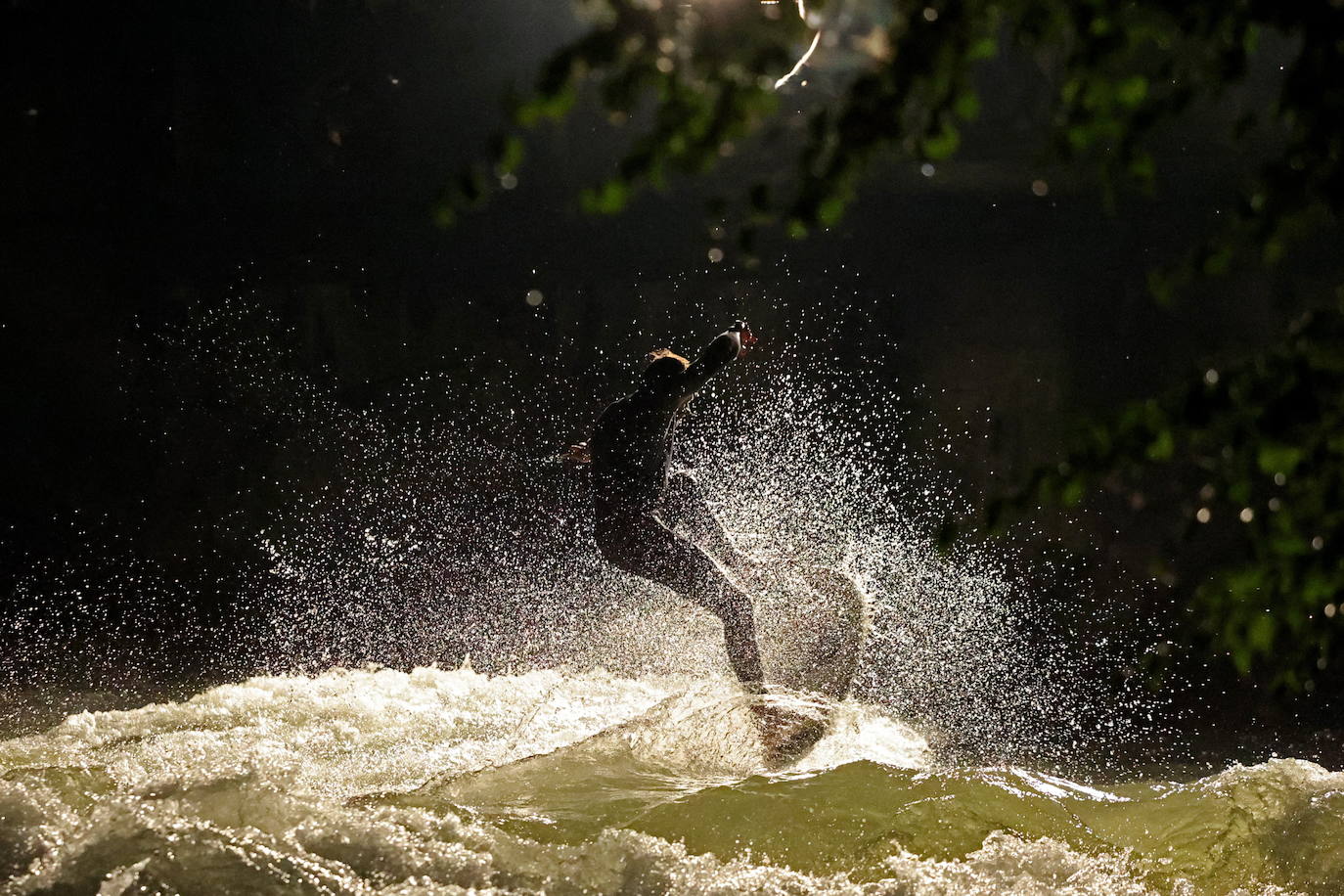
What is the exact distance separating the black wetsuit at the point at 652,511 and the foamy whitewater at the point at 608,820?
1.60 feet

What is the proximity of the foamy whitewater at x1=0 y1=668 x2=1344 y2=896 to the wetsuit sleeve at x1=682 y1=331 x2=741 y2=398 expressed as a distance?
161 cm

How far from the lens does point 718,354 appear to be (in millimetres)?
5121

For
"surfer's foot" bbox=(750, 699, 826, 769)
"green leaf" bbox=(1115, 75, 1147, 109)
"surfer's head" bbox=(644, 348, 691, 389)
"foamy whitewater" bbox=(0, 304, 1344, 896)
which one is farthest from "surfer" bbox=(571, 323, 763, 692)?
"green leaf" bbox=(1115, 75, 1147, 109)

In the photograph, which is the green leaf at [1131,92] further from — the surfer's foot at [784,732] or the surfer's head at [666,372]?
the surfer's foot at [784,732]

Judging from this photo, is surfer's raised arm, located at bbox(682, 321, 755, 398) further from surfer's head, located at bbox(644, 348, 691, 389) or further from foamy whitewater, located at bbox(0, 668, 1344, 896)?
foamy whitewater, located at bbox(0, 668, 1344, 896)

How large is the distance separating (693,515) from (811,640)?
93cm

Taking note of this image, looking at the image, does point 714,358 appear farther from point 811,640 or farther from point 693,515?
point 811,640

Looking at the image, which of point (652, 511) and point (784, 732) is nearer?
point (784, 732)

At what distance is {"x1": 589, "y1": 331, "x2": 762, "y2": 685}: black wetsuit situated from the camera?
5.29 meters

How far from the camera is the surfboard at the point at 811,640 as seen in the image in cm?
538

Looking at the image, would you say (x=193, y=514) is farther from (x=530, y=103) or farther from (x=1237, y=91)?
(x=1237, y=91)

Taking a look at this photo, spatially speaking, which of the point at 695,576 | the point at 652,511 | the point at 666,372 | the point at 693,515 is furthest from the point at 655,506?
the point at 666,372

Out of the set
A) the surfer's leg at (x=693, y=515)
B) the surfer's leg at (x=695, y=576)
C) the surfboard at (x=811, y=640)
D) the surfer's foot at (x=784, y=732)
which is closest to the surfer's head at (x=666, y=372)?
the surfer's leg at (x=693, y=515)

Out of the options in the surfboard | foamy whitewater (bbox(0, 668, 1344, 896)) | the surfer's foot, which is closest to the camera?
foamy whitewater (bbox(0, 668, 1344, 896))
